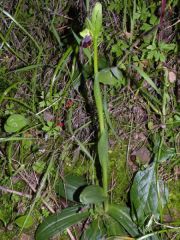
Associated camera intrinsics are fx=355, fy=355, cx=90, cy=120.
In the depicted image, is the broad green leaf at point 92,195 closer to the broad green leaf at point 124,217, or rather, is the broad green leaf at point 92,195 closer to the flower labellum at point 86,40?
the broad green leaf at point 124,217

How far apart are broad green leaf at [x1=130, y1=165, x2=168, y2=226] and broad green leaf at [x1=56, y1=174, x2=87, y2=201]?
0.25m

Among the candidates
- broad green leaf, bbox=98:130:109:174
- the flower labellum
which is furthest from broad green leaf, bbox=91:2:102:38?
broad green leaf, bbox=98:130:109:174

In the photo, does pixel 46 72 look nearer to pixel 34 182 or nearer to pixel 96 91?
pixel 34 182

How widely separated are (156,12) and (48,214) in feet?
3.77

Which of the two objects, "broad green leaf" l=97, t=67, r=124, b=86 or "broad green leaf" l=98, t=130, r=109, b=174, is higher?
"broad green leaf" l=97, t=67, r=124, b=86

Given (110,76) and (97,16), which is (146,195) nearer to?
(110,76)

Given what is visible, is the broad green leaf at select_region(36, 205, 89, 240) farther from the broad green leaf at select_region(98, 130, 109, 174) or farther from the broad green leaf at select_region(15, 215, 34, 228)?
the broad green leaf at select_region(98, 130, 109, 174)

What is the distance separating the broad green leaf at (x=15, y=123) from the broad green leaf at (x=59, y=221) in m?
0.48

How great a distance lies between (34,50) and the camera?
208 centimetres

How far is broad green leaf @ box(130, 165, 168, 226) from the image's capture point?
4.95 feet

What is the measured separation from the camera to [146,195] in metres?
1.53

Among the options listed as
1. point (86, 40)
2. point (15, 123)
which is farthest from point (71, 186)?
point (86, 40)

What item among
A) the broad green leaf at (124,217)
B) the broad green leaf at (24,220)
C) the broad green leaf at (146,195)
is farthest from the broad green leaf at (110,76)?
the broad green leaf at (24,220)

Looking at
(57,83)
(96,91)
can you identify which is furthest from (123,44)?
(96,91)
